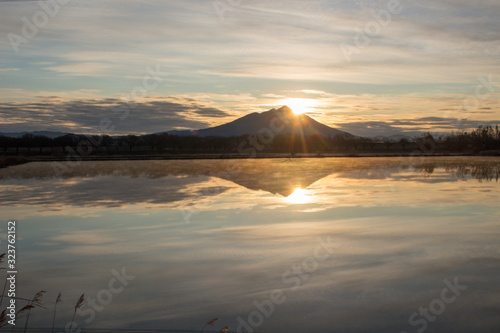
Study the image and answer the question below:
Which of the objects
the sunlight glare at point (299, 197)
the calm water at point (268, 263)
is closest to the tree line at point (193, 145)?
the sunlight glare at point (299, 197)

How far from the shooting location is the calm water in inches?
207

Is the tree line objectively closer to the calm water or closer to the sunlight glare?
the sunlight glare

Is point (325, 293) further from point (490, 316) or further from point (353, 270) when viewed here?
point (490, 316)

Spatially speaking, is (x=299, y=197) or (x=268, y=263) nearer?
(x=268, y=263)

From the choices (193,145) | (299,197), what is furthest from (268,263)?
(193,145)

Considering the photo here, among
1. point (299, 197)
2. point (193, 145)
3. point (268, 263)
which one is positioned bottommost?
point (268, 263)

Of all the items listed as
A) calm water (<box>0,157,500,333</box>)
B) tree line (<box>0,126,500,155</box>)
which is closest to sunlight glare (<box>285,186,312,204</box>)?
calm water (<box>0,157,500,333</box>)

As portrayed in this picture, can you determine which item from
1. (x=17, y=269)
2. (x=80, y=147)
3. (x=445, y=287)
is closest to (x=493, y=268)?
(x=445, y=287)

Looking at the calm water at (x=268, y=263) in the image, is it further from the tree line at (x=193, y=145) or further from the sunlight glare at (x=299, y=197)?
the tree line at (x=193, y=145)

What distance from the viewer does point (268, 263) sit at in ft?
24.5

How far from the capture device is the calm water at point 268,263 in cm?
527

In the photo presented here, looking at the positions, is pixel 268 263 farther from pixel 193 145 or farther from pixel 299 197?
pixel 193 145

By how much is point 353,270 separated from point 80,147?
90450 millimetres

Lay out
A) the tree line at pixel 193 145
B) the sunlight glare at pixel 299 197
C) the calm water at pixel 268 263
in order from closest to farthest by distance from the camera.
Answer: the calm water at pixel 268 263 → the sunlight glare at pixel 299 197 → the tree line at pixel 193 145
